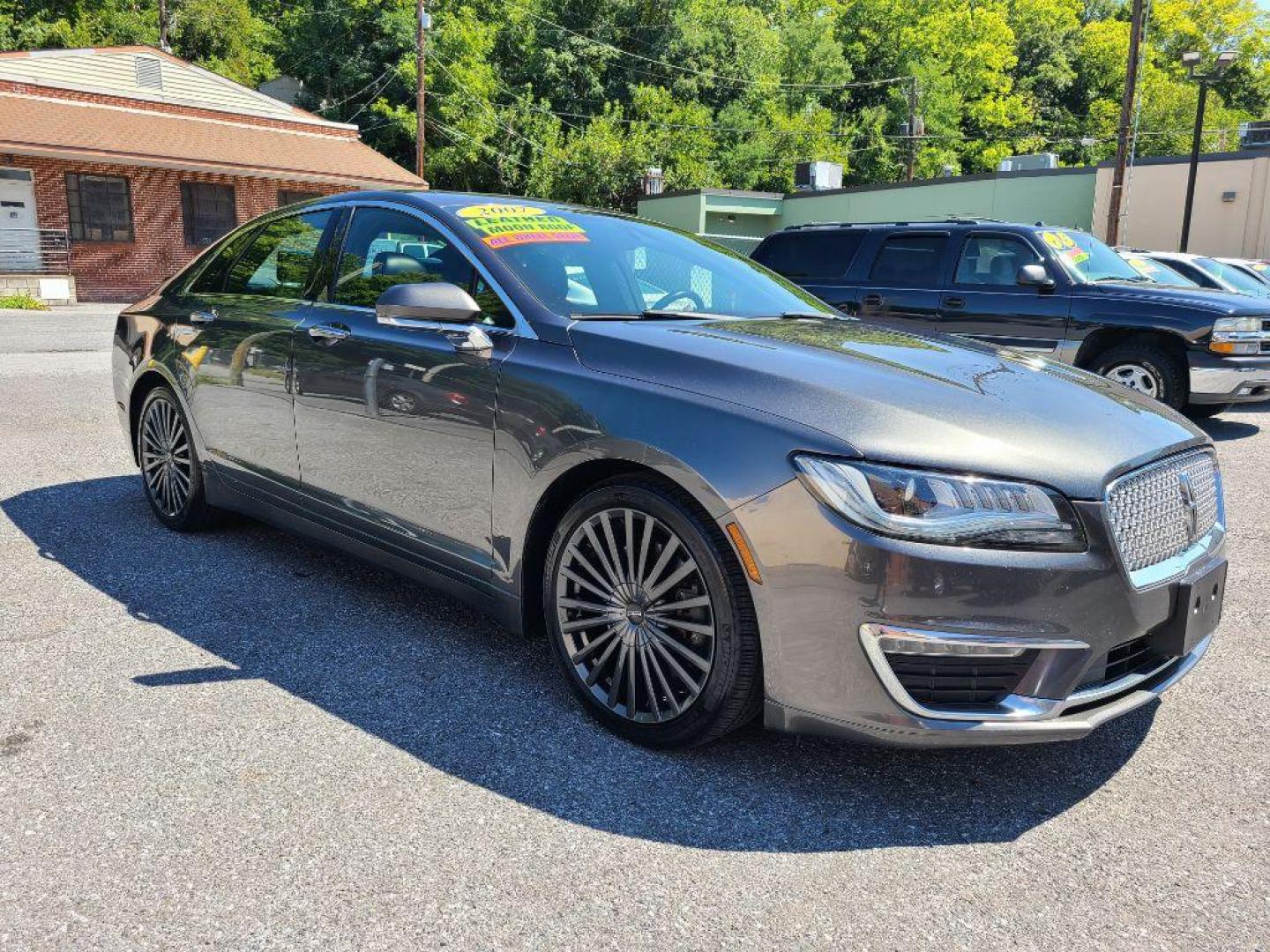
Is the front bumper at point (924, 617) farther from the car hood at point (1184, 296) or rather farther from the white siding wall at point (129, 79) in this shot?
the white siding wall at point (129, 79)

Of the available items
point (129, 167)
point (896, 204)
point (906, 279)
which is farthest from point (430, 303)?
point (896, 204)

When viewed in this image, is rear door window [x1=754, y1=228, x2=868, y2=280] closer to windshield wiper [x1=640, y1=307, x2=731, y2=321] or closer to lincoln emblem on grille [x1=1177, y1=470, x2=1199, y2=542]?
windshield wiper [x1=640, y1=307, x2=731, y2=321]

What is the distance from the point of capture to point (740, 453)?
2623 millimetres

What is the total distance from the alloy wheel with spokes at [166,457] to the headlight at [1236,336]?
7.75 meters

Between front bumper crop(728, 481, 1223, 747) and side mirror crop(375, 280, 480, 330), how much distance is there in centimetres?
125

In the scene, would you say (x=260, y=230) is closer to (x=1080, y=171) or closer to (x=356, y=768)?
(x=356, y=768)

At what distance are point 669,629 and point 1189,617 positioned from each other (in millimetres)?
1384

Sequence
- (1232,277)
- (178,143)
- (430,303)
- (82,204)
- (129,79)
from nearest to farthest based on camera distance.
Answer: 1. (430,303)
2. (1232,277)
3. (82,204)
4. (178,143)
5. (129,79)

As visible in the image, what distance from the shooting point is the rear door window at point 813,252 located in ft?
33.3

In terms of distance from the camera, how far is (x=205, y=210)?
2739 centimetres

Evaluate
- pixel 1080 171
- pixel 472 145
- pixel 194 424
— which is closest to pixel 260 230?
pixel 194 424

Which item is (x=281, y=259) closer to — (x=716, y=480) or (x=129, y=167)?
(x=716, y=480)

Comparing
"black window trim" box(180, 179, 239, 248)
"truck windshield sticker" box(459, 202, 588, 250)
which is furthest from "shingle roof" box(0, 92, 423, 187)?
"truck windshield sticker" box(459, 202, 588, 250)

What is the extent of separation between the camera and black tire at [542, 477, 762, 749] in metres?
2.69
